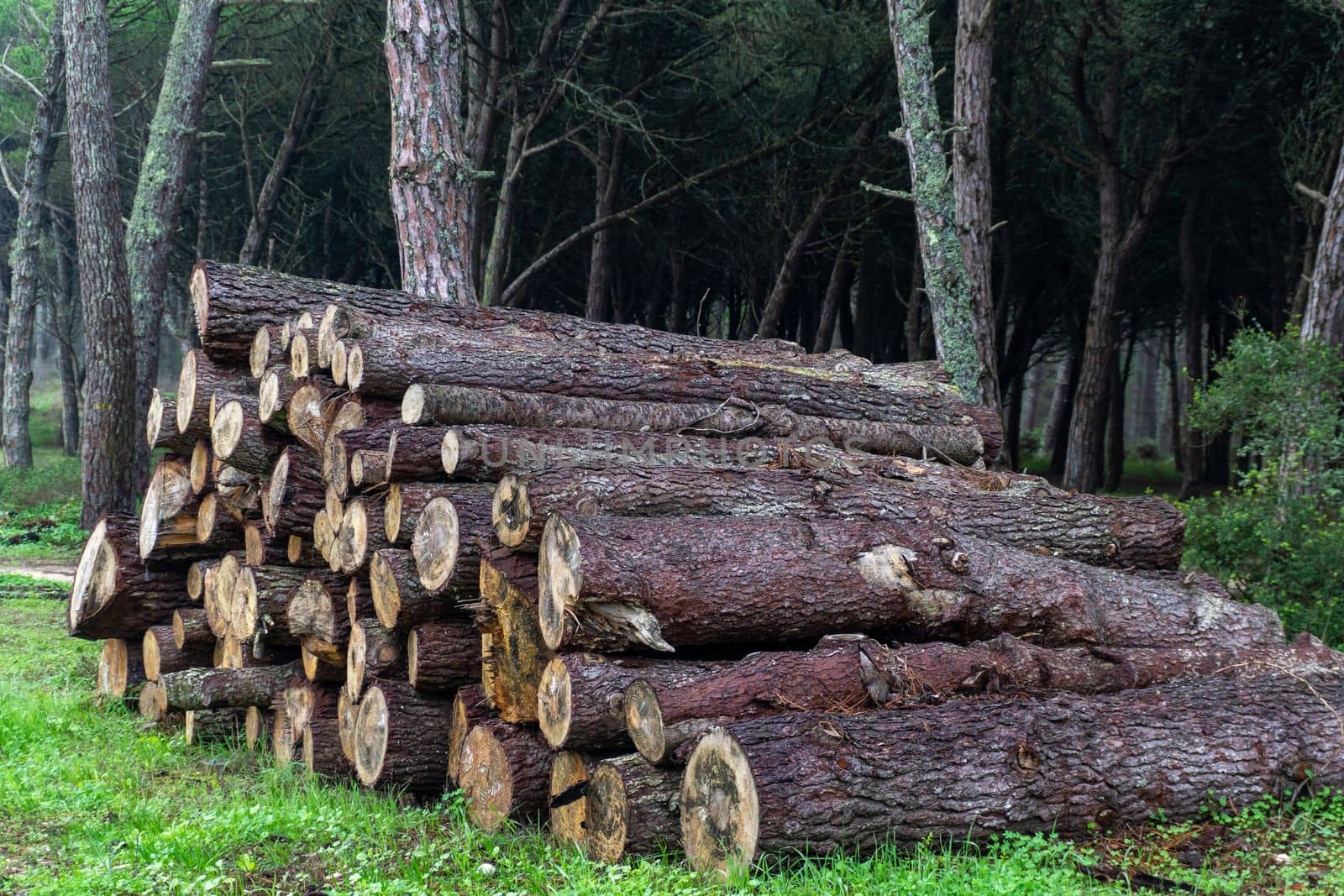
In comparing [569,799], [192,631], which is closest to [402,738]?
[569,799]

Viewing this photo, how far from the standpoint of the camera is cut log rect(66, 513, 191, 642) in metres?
7.18

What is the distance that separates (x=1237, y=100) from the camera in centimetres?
1677

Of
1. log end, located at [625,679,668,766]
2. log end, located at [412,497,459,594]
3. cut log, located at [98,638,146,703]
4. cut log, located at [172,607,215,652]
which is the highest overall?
log end, located at [412,497,459,594]

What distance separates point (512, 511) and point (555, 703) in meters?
0.95

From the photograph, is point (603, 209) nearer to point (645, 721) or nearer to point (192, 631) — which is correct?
point (192, 631)

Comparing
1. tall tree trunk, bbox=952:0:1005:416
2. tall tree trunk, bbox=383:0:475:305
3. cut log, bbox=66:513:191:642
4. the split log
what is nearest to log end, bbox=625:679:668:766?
the split log

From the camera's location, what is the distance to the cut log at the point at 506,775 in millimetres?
4914

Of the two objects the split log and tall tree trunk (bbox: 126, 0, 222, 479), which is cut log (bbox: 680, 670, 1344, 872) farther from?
tall tree trunk (bbox: 126, 0, 222, 479)

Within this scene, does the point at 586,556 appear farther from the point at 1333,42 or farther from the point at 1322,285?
the point at 1333,42

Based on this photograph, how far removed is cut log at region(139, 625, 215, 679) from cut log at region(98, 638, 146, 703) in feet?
0.59

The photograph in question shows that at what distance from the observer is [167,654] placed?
7074 millimetres

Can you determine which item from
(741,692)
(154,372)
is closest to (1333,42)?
(741,692)

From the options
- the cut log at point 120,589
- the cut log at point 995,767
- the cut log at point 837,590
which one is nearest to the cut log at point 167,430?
the cut log at point 120,589

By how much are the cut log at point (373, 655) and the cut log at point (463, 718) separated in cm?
45
